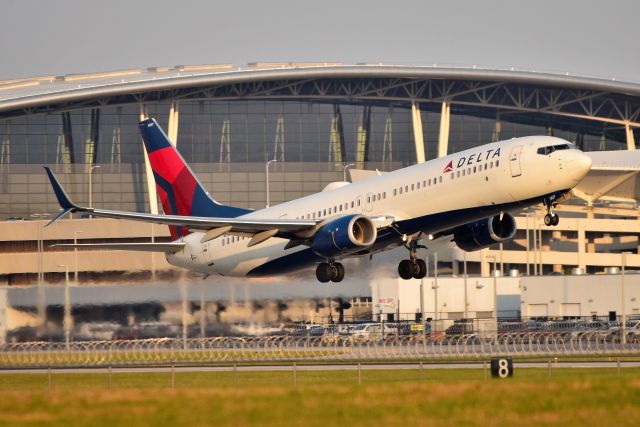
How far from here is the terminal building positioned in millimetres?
147125

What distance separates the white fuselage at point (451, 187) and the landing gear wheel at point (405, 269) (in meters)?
3.69

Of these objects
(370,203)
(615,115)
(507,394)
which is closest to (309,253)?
(370,203)

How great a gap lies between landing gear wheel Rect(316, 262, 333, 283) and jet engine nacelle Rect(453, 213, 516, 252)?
20.9ft

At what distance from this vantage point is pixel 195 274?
2562 inches

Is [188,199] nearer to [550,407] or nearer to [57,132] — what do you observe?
[550,407]

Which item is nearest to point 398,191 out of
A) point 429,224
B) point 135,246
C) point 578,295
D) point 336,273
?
point 429,224

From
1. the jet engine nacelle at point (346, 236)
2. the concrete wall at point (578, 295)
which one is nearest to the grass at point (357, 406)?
the jet engine nacelle at point (346, 236)

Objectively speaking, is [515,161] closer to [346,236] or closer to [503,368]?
[346,236]

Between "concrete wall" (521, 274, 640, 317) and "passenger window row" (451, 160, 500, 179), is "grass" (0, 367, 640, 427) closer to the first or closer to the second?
"passenger window row" (451, 160, 500, 179)

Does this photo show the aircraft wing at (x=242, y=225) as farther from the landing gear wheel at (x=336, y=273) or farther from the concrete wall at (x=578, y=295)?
the concrete wall at (x=578, y=295)

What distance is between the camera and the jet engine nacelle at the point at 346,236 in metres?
54.0

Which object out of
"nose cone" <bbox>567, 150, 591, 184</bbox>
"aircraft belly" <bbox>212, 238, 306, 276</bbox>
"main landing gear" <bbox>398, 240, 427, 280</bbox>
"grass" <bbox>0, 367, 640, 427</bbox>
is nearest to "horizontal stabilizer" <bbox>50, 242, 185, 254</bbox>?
"aircraft belly" <bbox>212, 238, 306, 276</bbox>

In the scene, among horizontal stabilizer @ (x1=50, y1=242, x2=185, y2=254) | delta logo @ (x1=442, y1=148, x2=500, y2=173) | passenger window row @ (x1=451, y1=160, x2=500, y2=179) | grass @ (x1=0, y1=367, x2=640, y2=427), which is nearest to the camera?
grass @ (x1=0, y1=367, x2=640, y2=427)

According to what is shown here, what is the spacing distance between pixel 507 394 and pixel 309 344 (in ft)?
83.5
